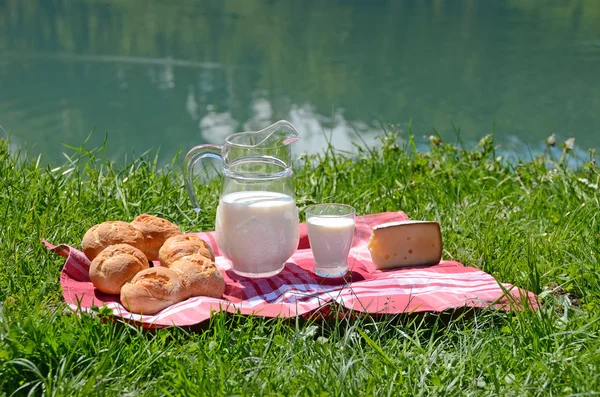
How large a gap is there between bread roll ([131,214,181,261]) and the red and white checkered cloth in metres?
0.05

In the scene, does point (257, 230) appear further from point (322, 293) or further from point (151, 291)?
point (151, 291)

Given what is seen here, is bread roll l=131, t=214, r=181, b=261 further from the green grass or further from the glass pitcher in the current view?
the green grass

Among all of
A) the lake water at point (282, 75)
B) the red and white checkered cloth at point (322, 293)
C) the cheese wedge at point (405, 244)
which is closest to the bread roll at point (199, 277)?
the red and white checkered cloth at point (322, 293)

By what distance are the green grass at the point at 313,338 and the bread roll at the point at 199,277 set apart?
0.10m

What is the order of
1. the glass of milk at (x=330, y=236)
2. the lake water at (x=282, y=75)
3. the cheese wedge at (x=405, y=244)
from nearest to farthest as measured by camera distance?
1. the glass of milk at (x=330, y=236)
2. the cheese wedge at (x=405, y=244)
3. the lake water at (x=282, y=75)

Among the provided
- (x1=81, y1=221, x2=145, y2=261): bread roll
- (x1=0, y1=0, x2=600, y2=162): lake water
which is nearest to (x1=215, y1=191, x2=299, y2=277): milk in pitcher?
(x1=81, y1=221, x2=145, y2=261): bread roll

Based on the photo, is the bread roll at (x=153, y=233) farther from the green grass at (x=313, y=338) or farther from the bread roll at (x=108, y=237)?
the green grass at (x=313, y=338)

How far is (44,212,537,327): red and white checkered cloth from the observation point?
6.16 feet

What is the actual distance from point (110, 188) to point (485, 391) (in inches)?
71.7

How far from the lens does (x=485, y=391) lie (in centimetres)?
162

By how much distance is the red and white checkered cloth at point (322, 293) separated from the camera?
1.88 meters

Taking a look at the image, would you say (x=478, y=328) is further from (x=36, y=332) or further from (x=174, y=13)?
(x=174, y=13)

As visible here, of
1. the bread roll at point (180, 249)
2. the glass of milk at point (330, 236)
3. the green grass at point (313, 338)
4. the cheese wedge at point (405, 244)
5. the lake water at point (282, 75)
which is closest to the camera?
the green grass at point (313, 338)

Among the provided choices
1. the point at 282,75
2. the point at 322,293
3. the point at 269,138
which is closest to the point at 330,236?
the point at 322,293
